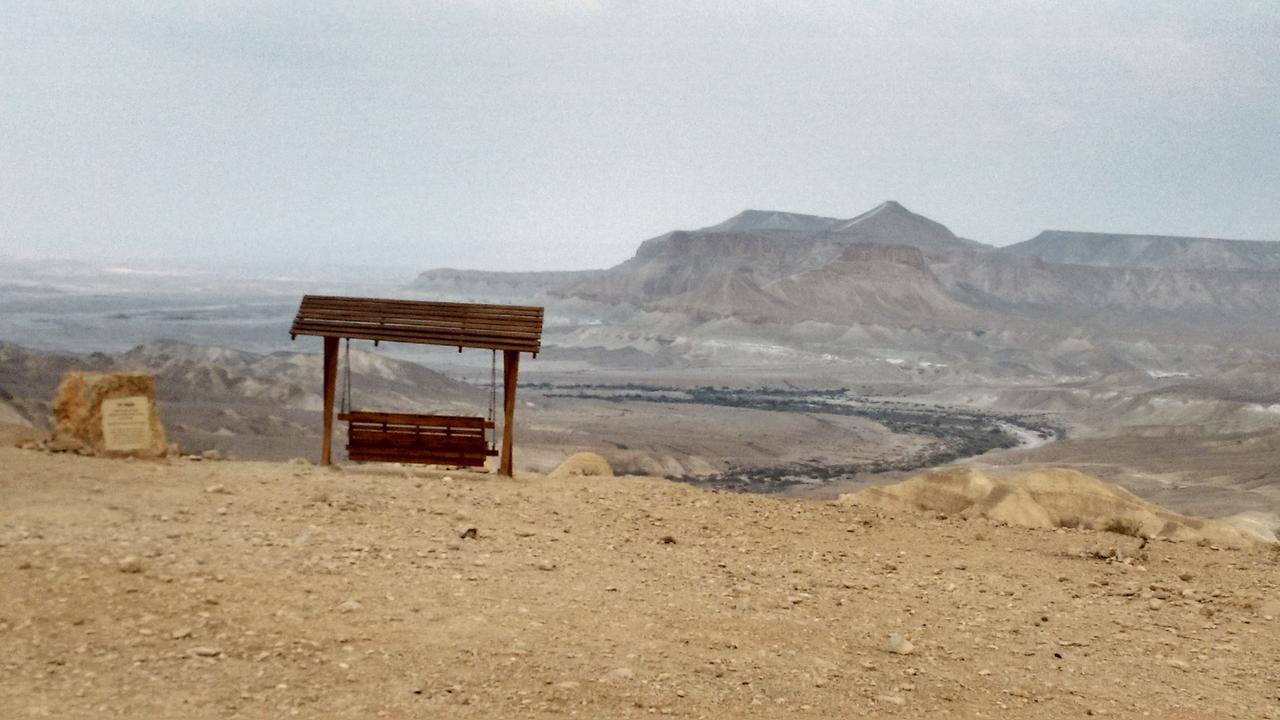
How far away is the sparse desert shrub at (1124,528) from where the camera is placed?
1486 centimetres

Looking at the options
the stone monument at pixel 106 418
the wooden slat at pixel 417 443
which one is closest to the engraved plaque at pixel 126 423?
the stone monument at pixel 106 418

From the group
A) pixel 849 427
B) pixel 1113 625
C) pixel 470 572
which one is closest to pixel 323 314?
pixel 470 572

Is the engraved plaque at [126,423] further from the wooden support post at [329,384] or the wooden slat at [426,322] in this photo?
the wooden support post at [329,384]

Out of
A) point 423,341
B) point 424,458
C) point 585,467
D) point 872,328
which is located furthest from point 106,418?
point 872,328

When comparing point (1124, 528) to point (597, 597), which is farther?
point (1124, 528)

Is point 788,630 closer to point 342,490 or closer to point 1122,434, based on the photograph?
point 342,490

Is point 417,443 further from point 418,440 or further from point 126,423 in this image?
point 126,423

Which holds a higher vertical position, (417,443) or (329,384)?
(329,384)

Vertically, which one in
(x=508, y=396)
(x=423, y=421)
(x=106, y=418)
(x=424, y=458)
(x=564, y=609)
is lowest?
(x=424, y=458)

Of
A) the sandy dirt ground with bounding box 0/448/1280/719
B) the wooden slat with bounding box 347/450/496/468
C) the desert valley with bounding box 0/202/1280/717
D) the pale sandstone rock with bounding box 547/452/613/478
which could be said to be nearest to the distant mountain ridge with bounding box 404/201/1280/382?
the pale sandstone rock with bounding box 547/452/613/478

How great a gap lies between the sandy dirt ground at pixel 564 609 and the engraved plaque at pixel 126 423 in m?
0.96

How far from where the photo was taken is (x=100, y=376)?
48.0 ft

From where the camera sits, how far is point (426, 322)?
16578mm

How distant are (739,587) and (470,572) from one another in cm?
237
